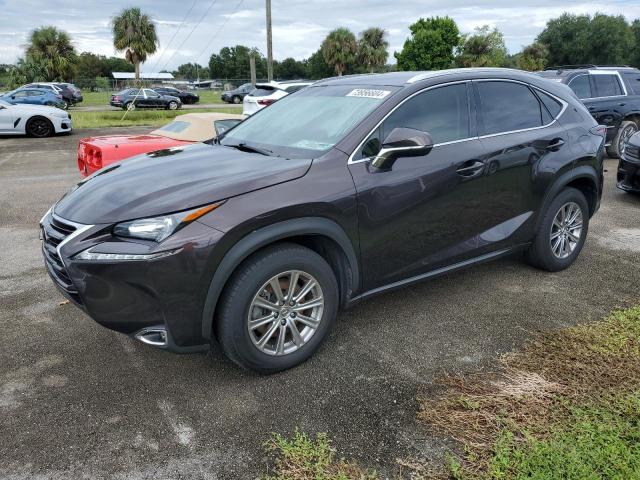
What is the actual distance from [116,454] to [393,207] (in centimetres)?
207

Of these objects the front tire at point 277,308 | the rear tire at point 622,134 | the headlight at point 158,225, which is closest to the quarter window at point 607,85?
the rear tire at point 622,134

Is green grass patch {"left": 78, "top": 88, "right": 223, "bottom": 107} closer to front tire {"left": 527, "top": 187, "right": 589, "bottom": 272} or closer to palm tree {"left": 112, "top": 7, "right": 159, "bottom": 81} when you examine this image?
palm tree {"left": 112, "top": 7, "right": 159, "bottom": 81}

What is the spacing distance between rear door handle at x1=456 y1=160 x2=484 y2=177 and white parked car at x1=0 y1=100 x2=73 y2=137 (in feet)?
50.0

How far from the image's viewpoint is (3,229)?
6.46 meters

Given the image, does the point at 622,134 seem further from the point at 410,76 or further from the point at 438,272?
the point at 438,272

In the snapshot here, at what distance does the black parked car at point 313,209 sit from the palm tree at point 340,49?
48.5 m

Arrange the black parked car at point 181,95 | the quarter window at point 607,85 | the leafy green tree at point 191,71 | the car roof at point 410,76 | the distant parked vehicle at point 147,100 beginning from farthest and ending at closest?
the leafy green tree at point 191,71 → the black parked car at point 181,95 → the distant parked vehicle at point 147,100 → the quarter window at point 607,85 → the car roof at point 410,76

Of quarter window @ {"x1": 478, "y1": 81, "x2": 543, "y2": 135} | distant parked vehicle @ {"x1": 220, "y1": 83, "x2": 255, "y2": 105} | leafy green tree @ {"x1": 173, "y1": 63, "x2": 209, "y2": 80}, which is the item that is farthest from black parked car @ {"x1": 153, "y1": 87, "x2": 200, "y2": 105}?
leafy green tree @ {"x1": 173, "y1": 63, "x2": 209, "y2": 80}

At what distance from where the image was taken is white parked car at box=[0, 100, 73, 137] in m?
15.5

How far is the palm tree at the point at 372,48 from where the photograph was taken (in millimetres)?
52219

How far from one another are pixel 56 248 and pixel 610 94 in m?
10.9

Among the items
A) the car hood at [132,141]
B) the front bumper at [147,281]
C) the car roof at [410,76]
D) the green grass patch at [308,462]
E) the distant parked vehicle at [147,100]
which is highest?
the distant parked vehicle at [147,100]

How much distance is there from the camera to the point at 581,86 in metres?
10.4

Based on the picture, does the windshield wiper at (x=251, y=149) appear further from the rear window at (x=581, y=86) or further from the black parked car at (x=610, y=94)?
the rear window at (x=581, y=86)
